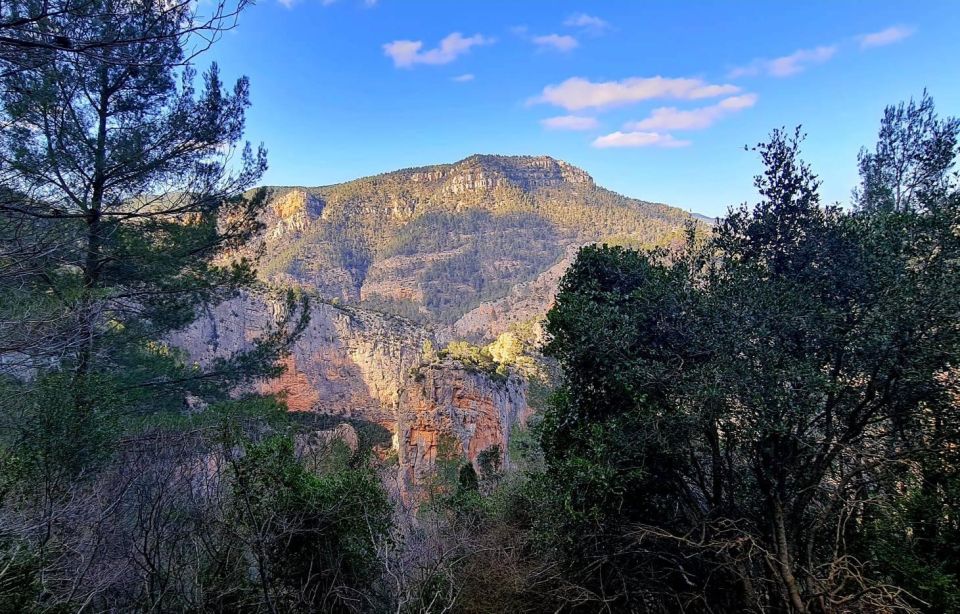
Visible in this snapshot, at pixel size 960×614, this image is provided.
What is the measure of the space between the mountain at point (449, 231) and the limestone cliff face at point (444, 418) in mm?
50265

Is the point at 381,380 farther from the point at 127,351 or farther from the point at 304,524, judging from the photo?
the point at 304,524

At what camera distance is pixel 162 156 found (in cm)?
848

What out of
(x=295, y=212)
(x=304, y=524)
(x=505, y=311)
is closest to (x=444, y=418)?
(x=304, y=524)

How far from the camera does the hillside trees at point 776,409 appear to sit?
4.81 m

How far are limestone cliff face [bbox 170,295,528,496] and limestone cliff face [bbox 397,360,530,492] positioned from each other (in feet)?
0.21

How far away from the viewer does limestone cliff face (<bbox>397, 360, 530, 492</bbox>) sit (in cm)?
2933

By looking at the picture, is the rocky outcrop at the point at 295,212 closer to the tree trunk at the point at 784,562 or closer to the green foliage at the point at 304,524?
the green foliage at the point at 304,524

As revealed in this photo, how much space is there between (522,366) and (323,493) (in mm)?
35689

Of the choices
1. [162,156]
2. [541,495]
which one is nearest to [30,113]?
[162,156]

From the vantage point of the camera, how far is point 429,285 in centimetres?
10325

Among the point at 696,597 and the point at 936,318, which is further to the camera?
the point at 696,597

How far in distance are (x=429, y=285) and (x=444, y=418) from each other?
75.4 metres

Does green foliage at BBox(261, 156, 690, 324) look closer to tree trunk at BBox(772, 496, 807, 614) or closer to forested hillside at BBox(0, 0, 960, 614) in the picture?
forested hillside at BBox(0, 0, 960, 614)

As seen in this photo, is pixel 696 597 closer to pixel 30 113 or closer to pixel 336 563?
pixel 336 563
